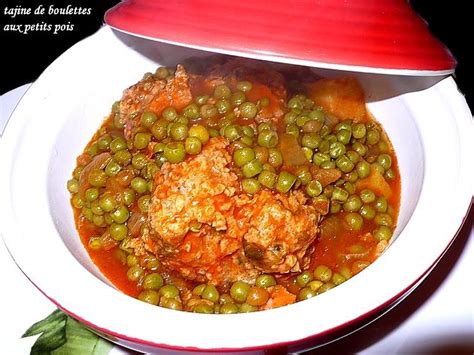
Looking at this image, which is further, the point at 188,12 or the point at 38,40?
the point at 38,40

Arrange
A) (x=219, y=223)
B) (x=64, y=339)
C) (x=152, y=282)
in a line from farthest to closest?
(x=64, y=339), (x=152, y=282), (x=219, y=223)

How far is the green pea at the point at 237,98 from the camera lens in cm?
320

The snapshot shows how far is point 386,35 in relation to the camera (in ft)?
7.57

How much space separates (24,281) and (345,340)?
63.2 inches

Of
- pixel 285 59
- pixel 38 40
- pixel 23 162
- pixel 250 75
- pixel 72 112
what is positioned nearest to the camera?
pixel 285 59

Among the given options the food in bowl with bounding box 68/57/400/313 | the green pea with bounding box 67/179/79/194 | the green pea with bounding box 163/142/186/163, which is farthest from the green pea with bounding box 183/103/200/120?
the green pea with bounding box 67/179/79/194

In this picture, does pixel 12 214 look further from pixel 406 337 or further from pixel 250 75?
pixel 406 337

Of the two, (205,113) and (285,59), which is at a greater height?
(285,59)

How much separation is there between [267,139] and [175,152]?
1.52ft

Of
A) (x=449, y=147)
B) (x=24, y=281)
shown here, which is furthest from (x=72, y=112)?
(x=449, y=147)

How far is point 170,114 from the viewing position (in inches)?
125

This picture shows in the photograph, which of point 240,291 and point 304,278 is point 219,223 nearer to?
point 240,291

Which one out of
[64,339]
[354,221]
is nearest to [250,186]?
[354,221]

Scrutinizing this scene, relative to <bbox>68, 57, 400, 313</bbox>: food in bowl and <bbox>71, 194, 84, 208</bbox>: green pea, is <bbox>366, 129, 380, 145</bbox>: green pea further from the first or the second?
<bbox>71, 194, 84, 208</bbox>: green pea
